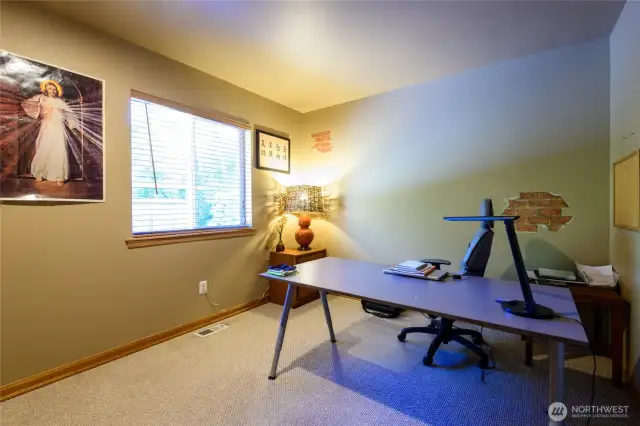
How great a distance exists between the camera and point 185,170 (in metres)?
2.74

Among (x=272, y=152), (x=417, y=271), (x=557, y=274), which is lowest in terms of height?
(x=557, y=274)

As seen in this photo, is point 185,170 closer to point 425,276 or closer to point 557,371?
point 425,276

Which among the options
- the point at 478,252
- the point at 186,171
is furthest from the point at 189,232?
the point at 478,252

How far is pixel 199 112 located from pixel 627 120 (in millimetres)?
3270

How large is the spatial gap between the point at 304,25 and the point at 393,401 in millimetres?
2516

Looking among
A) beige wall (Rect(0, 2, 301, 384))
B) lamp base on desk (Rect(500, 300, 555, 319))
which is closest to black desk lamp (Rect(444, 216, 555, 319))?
lamp base on desk (Rect(500, 300, 555, 319))

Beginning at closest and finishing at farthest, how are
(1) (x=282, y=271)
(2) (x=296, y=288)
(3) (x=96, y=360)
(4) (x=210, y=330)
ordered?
(1) (x=282, y=271), (3) (x=96, y=360), (4) (x=210, y=330), (2) (x=296, y=288)

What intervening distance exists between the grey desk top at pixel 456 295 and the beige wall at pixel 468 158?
121 centimetres

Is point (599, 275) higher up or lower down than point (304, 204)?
lower down

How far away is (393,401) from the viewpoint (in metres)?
1.69

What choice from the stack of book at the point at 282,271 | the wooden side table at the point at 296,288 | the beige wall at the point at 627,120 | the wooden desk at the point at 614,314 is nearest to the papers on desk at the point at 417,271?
the stack of book at the point at 282,271

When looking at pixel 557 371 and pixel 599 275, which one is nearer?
pixel 557 371

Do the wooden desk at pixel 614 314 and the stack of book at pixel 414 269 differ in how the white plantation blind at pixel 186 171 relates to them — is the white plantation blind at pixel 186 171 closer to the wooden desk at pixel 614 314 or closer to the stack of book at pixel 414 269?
the stack of book at pixel 414 269

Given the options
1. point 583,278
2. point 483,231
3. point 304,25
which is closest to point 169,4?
point 304,25
